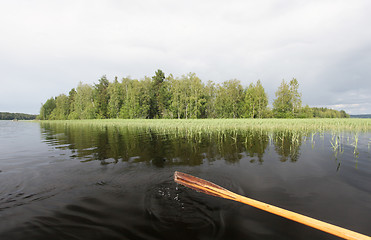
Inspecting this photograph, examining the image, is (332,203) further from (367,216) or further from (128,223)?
(128,223)

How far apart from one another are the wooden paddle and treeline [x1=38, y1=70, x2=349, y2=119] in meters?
51.5

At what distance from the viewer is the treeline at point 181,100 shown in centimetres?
5491

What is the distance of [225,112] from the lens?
211 feet

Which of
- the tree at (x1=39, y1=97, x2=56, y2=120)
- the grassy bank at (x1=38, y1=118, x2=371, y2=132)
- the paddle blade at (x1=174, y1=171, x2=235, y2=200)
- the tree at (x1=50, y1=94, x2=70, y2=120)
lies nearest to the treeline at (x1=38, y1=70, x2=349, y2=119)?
the tree at (x1=50, y1=94, x2=70, y2=120)

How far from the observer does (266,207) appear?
10.7ft

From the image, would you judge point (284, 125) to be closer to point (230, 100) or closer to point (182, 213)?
point (182, 213)

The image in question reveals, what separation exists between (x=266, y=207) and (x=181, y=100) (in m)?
55.4

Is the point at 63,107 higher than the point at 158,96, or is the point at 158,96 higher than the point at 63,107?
the point at 158,96

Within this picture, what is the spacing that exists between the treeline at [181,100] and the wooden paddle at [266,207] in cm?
5145

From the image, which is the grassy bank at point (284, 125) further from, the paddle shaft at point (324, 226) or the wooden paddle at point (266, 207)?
the paddle shaft at point (324, 226)

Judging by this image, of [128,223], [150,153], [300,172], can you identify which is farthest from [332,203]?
[150,153]

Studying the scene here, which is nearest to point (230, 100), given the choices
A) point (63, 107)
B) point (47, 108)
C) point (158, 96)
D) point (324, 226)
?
point (158, 96)

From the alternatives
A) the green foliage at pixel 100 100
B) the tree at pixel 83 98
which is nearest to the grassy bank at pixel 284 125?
the green foliage at pixel 100 100

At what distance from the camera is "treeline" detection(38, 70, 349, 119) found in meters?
54.9
